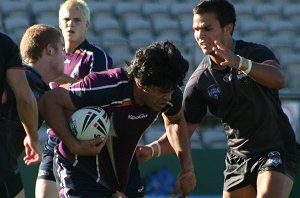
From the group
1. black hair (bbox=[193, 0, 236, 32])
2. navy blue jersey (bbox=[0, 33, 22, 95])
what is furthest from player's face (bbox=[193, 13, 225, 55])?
navy blue jersey (bbox=[0, 33, 22, 95])

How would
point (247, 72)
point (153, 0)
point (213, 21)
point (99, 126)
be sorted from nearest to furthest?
point (99, 126) < point (247, 72) < point (213, 21) < point (153, 0)

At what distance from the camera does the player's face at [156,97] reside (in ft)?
19.3

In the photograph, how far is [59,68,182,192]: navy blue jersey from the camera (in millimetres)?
5941

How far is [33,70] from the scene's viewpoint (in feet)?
21.9

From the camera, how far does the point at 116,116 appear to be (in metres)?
6.05

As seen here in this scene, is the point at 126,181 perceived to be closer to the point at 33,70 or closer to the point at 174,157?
the point at 33,70

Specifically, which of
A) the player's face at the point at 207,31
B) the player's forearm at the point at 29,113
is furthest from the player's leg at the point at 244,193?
the player's forearm at the point at 29,113

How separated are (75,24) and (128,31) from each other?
18.8 feet

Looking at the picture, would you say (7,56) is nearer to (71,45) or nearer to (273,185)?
(273,185)

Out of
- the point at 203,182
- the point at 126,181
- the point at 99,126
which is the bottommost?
the point at 203,182

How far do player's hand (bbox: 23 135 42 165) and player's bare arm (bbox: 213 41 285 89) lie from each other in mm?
1444

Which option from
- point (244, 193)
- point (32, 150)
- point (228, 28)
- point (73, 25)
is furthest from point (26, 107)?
point (73, 25)

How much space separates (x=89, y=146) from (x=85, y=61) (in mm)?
2520

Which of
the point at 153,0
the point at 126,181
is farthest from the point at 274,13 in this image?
the point at 126,181
